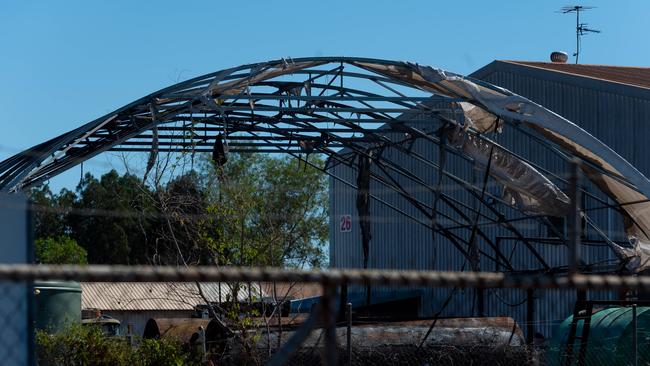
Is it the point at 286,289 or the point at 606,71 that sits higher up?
the point at 606,71

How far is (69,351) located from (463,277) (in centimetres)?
1281

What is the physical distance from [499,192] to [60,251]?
38.2 meters

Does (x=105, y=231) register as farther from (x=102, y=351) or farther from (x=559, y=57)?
(x=102, y=351)

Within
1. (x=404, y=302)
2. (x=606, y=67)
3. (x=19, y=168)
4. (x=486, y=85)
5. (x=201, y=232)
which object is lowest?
(x=404, y=302)

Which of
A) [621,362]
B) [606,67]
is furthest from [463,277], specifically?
[606,67]

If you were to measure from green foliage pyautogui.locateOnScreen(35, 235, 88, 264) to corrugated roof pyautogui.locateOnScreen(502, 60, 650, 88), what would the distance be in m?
34.9

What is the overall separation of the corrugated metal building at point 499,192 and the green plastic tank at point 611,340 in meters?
2.92

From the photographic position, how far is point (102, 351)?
53.2ft

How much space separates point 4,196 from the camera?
798 cm

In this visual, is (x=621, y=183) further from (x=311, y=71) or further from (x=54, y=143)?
(x=54, y=143)

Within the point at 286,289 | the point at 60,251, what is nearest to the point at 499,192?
the point at 286,289

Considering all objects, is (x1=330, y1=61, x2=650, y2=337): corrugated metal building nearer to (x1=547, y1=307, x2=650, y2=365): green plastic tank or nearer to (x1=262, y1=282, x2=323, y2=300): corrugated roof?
(x1=262, y1=282, x2=323, y2=300): corrugated roof

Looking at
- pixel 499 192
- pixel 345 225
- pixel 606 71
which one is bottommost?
pixel 345 225

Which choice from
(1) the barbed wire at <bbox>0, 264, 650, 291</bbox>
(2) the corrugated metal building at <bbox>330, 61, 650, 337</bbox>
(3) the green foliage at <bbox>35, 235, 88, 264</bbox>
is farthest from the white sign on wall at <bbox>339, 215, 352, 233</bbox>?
(1) the barbed wire at <bbox>0, 264, 650, 291</bbox>
